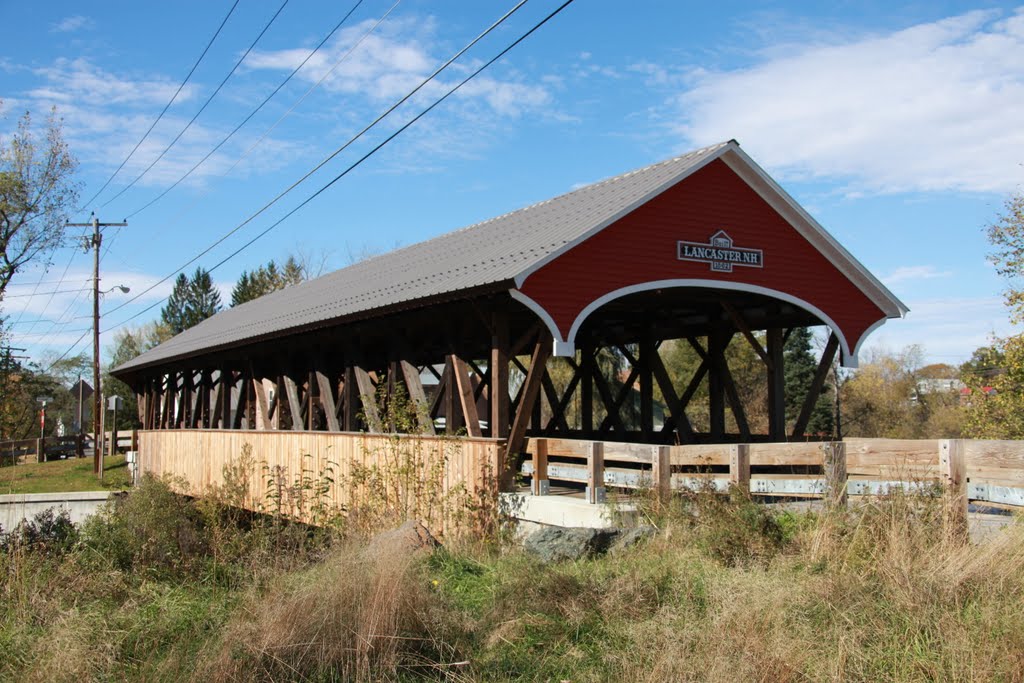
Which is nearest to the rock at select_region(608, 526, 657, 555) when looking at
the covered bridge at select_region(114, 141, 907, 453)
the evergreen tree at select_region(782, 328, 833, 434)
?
the covered bridge at select_region(114, 141, 907, 453)

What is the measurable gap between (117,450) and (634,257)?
34.5 meters

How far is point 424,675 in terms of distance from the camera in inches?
235

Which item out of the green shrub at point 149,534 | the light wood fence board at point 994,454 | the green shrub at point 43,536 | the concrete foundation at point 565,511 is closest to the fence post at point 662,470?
the concrete foundation at point 565,511

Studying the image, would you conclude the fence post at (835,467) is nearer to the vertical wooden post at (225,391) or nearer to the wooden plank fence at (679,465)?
the wooden plank fence at (679,465)

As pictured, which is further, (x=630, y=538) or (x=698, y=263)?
(x=698, y=263)

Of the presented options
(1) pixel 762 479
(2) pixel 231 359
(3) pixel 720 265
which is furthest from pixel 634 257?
(2) pixel 231 359

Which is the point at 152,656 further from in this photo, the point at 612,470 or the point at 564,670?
the point at 612,470

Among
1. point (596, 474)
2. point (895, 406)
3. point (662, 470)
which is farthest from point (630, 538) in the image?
point (895, 406)

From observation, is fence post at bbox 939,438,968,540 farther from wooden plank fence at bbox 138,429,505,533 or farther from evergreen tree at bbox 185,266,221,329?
evergreen tree at bbox 185,266,221,329

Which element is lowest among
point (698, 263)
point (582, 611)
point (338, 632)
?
point (582, 611)

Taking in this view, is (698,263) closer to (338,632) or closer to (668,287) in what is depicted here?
(668,287)

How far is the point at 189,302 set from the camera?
8981cm

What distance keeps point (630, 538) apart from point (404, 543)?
7.22ft

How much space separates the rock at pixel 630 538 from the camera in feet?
30.6
